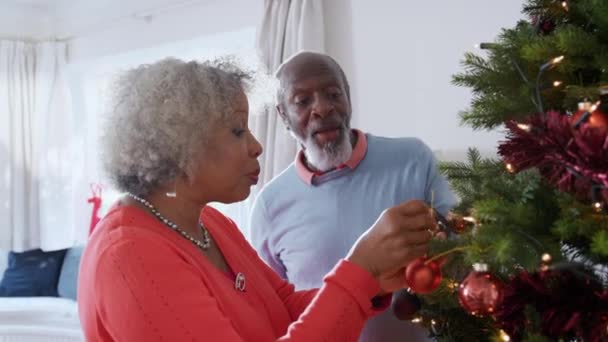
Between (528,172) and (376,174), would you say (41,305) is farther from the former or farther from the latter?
(528,172)

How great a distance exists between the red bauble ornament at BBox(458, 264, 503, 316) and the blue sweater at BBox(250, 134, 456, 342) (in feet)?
2.31

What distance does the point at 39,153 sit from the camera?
4.21m

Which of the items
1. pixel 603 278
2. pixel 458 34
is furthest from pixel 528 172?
pixel 458 34

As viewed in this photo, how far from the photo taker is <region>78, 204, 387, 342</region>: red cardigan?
894 millimetres

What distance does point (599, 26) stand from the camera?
2.64 feet

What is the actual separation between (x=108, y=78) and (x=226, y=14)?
2.27 m

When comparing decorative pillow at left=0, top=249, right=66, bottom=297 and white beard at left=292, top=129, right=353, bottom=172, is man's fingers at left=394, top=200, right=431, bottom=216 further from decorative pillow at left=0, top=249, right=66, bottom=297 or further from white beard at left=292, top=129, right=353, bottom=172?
decorative pillow at left=0, top=249, right=66, bottom=297

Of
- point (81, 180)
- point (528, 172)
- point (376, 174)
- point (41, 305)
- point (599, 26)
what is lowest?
point (41, 305)

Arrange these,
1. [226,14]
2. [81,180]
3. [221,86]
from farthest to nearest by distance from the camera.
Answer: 1. [81,180]
2. [226,14]
3. [221,86]

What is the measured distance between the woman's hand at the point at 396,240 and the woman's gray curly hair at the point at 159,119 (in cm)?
33

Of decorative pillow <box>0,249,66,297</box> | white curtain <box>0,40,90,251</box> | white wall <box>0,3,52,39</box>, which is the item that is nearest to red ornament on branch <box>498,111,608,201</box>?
decorative pillow <box>0,249,66,297</box>

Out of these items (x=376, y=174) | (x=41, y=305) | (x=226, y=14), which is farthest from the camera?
(x=41, y=305)

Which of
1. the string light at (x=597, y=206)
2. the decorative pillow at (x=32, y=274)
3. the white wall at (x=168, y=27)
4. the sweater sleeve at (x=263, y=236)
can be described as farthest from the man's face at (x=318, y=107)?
the decorative pillow at (x=32, y=274)

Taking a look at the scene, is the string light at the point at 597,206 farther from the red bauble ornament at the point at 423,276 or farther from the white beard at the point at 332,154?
the white beard at the point at 332,154
